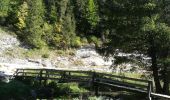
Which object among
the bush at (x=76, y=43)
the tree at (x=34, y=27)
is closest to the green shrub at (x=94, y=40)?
the bush at (x=76, y=43)

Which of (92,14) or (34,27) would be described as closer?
(34,27)

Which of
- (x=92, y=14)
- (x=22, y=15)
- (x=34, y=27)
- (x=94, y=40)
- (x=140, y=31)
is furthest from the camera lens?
(x=92, y=14)

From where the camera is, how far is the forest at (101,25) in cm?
2714

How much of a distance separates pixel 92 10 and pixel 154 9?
228ft

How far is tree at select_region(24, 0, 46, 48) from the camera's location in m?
79.0

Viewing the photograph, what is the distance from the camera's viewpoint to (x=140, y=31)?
88.0 ft

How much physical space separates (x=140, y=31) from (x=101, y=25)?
275 inches

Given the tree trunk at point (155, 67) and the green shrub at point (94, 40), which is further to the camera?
the green shrub at point (94, 40)

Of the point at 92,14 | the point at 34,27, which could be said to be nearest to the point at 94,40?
the point at 92,14

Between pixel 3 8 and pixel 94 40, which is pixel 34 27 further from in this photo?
pixel 94 40

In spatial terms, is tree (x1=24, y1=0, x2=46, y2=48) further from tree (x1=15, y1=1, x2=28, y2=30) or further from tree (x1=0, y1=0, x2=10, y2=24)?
tree (x1=0, y1=0, x2=10, y2=24)

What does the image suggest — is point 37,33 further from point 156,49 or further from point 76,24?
point 156,49

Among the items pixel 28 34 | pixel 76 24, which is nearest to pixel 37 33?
pixel 28 34

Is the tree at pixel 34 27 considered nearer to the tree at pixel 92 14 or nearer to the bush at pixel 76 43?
the bush at pixel 76 43
